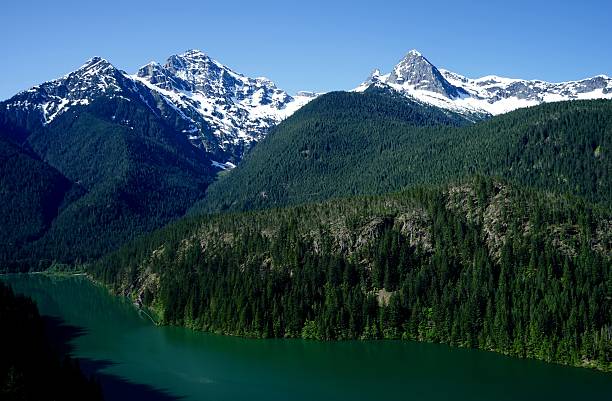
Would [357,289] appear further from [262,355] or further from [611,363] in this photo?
[611,363]

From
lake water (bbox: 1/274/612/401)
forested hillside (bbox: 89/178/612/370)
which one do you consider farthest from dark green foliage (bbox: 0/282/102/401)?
forested hillside (bbox: 89/178/612/370)

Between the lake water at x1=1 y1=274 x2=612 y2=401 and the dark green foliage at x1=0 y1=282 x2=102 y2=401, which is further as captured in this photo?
the lake water at x1=1 y1=274 x2=612 y2=401

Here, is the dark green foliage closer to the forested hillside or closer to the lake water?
the lake water

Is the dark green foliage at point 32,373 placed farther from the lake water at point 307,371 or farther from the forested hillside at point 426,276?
the forested hillside at point 426,276

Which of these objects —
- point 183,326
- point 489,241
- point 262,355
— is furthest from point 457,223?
point 183,326

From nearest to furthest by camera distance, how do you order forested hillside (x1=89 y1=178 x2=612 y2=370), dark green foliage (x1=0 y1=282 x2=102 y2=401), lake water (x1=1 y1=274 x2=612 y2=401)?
1. dark green foliage (x1=0 y1=282 x2=102 y2=401)
2. lake water (x1=1 y1=274 x2=612 y2=401)
3. forested hillside (x1=89 y1=178 x2=612 y2=370)

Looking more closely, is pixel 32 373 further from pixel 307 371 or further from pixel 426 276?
pixel 426 276

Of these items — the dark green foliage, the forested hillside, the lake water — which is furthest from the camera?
the forested hillside
